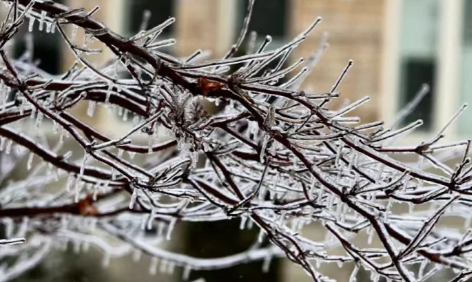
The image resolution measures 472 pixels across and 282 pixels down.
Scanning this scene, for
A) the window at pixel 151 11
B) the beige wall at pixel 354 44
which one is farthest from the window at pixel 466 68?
the window at pixel 151 11

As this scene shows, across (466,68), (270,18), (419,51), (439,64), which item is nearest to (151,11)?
(270,18)

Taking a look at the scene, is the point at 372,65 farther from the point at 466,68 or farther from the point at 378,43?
the point at 466,68

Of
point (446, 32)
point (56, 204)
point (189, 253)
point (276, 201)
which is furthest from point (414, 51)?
point (276, 201)

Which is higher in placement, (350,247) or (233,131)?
(233,131)

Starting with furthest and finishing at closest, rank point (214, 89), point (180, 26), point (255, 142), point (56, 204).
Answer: point (180, 26) → point (56, 204) → point (255, 142) → point (214, 89)

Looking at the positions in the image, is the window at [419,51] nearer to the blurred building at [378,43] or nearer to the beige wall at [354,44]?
the blurred building at [378,43]

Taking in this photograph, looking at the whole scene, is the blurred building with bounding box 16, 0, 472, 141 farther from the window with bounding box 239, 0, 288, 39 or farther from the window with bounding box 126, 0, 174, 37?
the window with bounding box 126, 0, 174, 37

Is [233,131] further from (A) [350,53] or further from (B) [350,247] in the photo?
A: (A) [350,53]

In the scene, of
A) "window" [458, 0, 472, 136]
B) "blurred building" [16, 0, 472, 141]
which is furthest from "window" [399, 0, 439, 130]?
"window" [458, 0, 472, 136]
